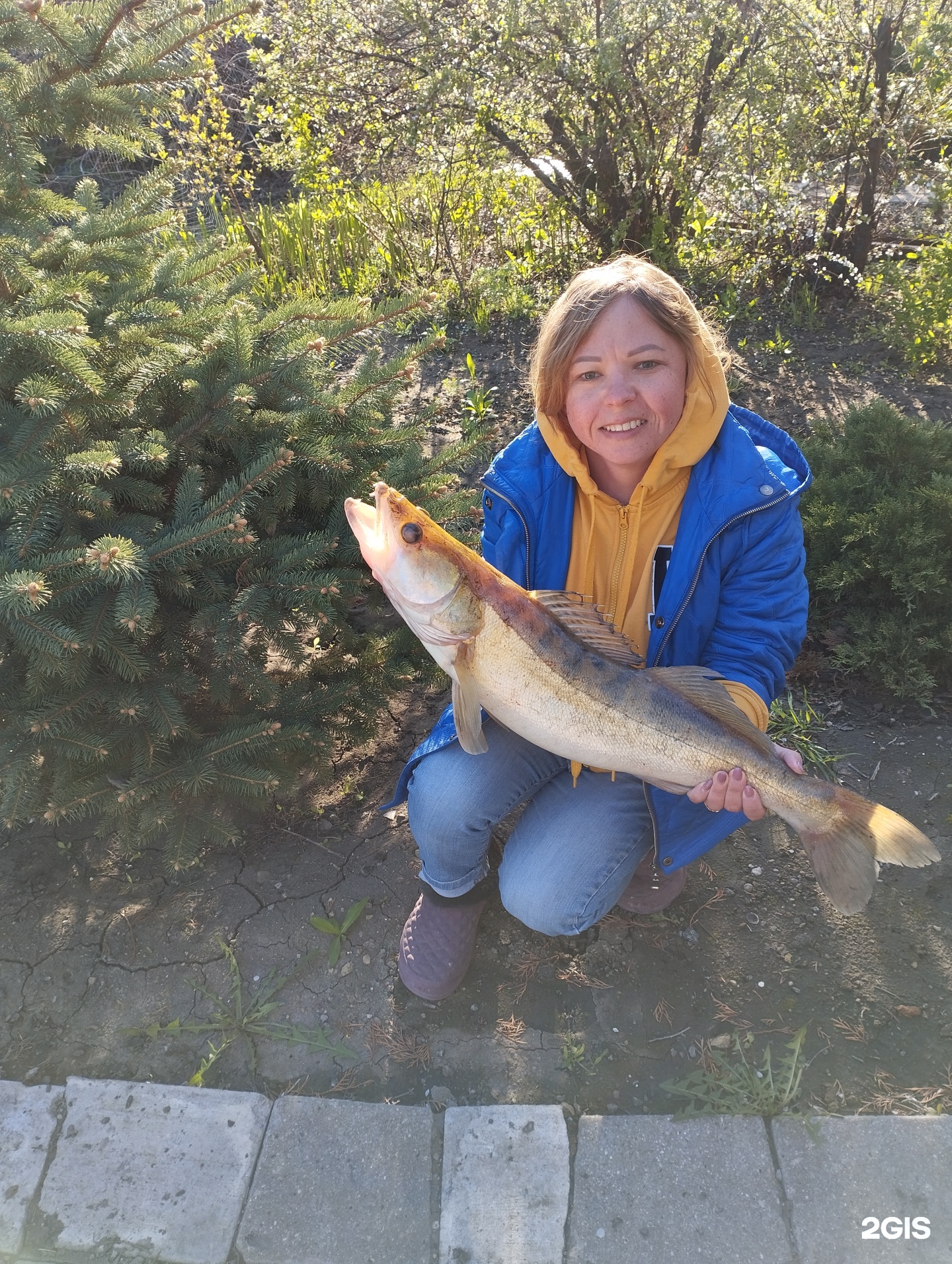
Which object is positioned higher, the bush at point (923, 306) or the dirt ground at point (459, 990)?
the bush at point (923, 306)

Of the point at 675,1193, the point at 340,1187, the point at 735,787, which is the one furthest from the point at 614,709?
the point at 340,1187

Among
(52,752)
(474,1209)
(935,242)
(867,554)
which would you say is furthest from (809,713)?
(935,242)

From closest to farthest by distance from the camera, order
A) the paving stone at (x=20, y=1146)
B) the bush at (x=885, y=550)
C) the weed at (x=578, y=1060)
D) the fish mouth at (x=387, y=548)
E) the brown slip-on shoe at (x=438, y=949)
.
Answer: the fish mouth at (x=387, y=548) → the paving stone at (x=20, y=1146) → the weed at (x=578, y=1060) → the brown slip-on shoe at (x=438, y=949) → the bush at (x=885, y=550)

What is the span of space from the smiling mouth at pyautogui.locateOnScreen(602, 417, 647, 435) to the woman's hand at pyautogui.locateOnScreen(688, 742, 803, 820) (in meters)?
0.98

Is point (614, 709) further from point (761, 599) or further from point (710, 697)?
point (761, 599)

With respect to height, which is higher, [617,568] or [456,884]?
[617,568]

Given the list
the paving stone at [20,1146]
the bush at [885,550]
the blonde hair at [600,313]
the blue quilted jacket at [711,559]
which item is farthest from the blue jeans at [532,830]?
the bush at [885,550]

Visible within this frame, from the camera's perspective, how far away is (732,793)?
2.07m

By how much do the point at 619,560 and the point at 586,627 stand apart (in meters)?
0.39

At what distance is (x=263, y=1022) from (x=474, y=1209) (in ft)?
2.82

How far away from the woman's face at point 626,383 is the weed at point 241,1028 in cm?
204

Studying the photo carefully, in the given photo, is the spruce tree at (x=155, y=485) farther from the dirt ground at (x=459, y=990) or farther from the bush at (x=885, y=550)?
the bush at (x=885, y=550)

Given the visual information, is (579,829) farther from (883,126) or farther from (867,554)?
(883,126)

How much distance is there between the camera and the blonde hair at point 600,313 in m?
2.20
